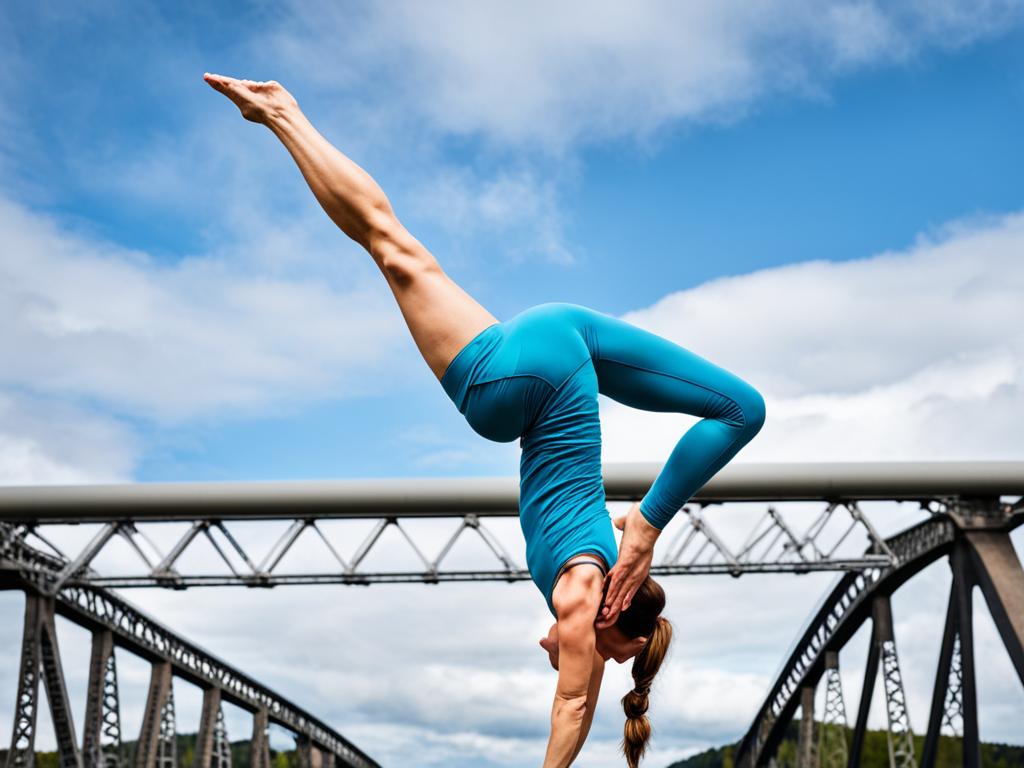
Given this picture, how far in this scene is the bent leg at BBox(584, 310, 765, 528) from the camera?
4117 millimetres

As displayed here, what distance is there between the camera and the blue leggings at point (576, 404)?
12.9 ft

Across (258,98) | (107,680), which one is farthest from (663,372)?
(107,680)

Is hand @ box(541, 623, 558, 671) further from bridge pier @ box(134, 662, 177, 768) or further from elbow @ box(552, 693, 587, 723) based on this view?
bridge pier @ box(134, 662, 177, 768)

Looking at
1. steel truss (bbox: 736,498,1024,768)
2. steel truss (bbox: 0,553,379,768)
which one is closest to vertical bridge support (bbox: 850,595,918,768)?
steel truss (bbox: 736,498,1024,768)

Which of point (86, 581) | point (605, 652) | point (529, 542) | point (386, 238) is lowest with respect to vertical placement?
point (605, 652)

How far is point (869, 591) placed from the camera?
22688 mm

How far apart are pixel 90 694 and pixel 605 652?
73.1ft

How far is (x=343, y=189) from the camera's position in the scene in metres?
4.01

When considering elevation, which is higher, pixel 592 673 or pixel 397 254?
pixel 397 254

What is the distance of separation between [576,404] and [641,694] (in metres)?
1.09

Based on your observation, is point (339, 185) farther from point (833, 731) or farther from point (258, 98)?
point (833, 731)

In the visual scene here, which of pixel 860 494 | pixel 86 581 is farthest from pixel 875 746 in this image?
pixel 86 581

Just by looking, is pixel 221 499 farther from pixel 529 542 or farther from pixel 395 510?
pixel 529 542

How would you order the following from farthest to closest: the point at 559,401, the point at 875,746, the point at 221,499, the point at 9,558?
the point at 875,746 → the point at 9,558 → the point at 221,499 → the point at 559,401
